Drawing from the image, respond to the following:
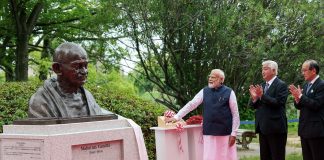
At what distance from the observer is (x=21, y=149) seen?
223 inches

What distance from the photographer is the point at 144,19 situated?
38.8 ft

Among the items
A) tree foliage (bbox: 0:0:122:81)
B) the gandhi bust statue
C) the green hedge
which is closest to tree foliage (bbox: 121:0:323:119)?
the green hedge

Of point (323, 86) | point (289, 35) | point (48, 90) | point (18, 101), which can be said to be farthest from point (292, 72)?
point (48, 90)

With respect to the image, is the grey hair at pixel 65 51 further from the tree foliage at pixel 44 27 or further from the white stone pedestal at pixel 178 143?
the tree foliage at pixel 44 27

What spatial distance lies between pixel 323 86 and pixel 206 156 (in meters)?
2.23

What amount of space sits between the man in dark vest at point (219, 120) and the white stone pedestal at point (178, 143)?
0.52 m

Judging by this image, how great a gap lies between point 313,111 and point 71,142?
4.42 m

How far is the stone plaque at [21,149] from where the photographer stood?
5473 millimetres

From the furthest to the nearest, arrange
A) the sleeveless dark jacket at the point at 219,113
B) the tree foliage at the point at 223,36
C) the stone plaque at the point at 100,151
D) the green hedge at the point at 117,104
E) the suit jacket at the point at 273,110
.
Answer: the tree foliage at the point at 223,36 < the green hedge at the point at 117,104 < the sleeveless dark jacket at the point at 219,113 < the suit jacket at the point at 273,110 < the stone plaque at the point at 100,151

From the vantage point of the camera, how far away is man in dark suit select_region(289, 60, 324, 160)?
27.1 ft

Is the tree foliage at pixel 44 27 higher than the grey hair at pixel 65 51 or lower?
higher

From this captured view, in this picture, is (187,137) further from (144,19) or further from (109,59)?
(109,59)

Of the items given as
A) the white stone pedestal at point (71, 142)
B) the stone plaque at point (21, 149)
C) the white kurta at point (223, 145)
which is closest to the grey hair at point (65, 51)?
the white stone pedestal at point (71, 142)

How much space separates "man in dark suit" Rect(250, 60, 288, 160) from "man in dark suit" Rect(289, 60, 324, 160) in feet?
1.02
